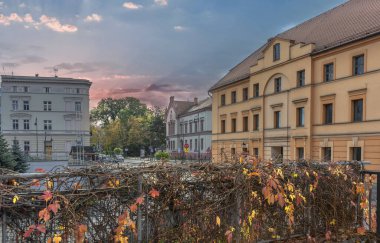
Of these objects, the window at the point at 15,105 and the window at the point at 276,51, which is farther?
the window at the point at 15,105

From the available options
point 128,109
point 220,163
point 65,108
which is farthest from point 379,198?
point 128,109

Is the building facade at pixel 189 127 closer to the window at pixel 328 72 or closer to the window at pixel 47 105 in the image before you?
the window at pixel 328 72

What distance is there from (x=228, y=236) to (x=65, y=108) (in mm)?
69370

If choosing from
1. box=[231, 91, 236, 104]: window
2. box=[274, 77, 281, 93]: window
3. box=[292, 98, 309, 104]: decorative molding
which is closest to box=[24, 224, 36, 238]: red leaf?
box=[292, 98, 309, 104]: decorative molding

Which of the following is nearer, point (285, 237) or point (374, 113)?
point (285, 237)

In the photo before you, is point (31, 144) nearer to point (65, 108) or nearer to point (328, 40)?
point (65, 108)

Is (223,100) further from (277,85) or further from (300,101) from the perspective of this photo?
(300,101)

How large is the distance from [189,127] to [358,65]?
4521 centimetres

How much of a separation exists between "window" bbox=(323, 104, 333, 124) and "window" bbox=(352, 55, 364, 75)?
3.67 metres

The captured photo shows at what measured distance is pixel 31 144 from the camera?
6481 cm

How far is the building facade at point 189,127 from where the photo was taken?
59.0 m

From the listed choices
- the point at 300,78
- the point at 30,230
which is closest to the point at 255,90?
the point at 300,78

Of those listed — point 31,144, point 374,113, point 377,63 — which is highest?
point 377,63

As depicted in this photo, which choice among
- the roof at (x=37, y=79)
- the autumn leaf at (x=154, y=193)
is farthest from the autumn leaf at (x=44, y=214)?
the roof at (x=37, y=79)
